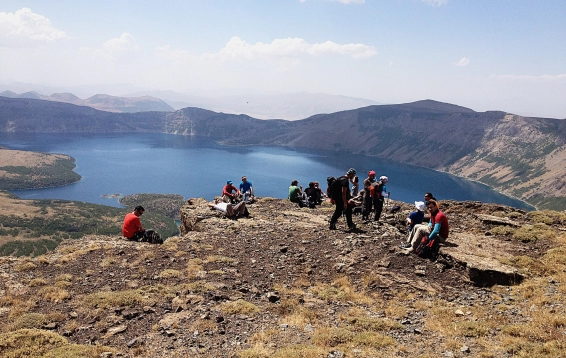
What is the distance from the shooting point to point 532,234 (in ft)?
56.9

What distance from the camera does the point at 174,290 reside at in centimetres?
1186

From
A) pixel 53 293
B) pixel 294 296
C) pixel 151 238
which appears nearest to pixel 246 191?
pixel 151 238

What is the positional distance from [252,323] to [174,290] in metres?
3.59

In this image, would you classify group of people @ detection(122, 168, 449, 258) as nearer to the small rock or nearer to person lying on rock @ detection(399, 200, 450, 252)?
person lying on rock @ detection(399, 200, 450, 252)

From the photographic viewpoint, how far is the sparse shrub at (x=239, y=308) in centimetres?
1038

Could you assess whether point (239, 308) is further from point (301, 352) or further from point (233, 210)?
point (233, 210)

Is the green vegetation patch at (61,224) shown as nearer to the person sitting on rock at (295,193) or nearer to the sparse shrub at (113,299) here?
the person sitting on rock at (295,193)

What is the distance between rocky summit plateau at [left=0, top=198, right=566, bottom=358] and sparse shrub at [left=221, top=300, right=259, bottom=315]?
0.05 meters

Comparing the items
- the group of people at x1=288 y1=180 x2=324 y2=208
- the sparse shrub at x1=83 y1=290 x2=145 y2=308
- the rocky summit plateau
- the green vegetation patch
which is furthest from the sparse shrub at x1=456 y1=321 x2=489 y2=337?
the green vegetation patch

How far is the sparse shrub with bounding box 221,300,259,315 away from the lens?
10375mm

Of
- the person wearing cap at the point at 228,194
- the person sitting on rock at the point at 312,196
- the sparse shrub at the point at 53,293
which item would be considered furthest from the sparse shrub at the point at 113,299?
the person sitting on rock at the point at 312,196

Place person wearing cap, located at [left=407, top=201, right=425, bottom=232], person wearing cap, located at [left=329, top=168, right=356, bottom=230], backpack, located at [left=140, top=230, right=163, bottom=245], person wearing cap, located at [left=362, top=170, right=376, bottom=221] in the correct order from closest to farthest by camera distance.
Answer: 1. person wearing cap, located at [left=407, top=201, right=425, bottom=232]
2. person wearing cap, located at [left=329, top=168, right=356, bottom=230]
3. backpack, located at [left=140, top=230, right=163, bottom=245]
4. person wearing cap, located at [left=362, top=170, right=376, bottom=221]

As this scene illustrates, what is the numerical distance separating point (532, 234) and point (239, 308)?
618 inches

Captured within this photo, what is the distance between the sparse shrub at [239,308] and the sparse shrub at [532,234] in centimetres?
1454
